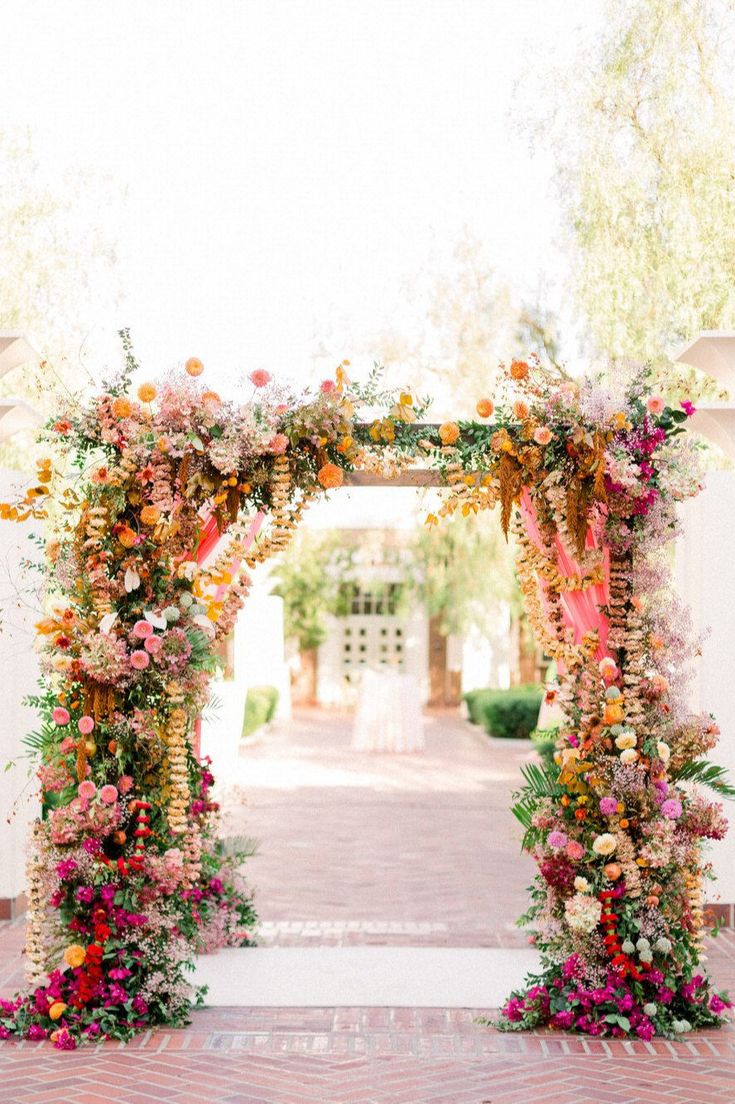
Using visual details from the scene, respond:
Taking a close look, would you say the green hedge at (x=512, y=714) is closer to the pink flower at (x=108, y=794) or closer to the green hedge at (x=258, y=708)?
the green hedge at (x=258, y=708)

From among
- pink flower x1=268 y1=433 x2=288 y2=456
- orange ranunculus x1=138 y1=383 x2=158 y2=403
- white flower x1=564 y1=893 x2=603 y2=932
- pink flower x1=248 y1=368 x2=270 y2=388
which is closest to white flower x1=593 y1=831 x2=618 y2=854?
white flower x1=564 y1=893 x2=603 y2=932

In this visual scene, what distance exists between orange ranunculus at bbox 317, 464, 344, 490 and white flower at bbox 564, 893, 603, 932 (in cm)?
213

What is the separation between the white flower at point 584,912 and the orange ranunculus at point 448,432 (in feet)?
6.88

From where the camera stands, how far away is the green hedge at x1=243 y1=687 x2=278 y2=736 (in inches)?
773

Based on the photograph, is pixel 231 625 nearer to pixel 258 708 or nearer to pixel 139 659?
pixel 139 659

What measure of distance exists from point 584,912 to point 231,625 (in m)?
2.03

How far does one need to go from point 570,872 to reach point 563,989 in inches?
21.1

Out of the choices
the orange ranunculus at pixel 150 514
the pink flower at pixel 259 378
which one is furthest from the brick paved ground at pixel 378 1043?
the pink flower at pixel 259 378

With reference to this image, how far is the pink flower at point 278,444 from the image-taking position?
18.4 feet

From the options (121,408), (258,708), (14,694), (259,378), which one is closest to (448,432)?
(259,378)

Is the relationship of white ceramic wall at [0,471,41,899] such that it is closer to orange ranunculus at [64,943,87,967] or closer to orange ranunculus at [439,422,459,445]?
orange ranunculus at [64,943,87,967]

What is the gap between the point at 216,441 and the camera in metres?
5.57

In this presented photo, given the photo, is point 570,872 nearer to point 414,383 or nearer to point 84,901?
point 84,901

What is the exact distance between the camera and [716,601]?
7.93m
